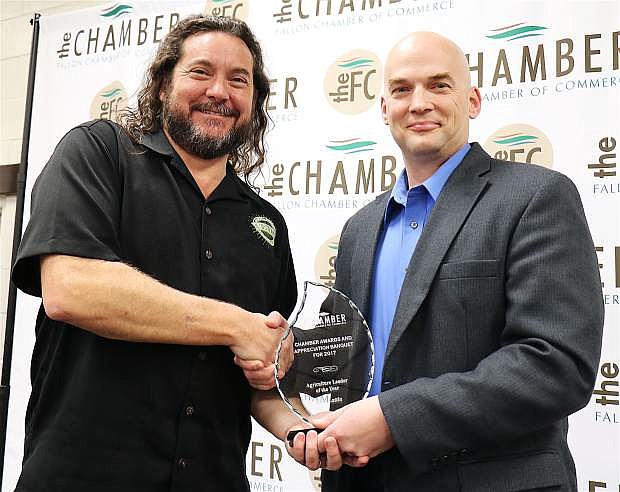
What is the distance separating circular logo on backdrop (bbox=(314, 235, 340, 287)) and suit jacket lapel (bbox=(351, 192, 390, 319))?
103 centimetres

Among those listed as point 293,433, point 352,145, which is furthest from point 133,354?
point 352,145

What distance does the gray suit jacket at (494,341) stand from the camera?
52.4 inches

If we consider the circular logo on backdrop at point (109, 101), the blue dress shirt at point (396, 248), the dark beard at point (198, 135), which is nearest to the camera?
the blue dress shirt at point (396, 248)

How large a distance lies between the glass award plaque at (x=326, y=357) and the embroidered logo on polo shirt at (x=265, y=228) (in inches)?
12.6

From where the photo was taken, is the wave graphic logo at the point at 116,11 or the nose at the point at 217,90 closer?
the nose at the point at 217,90

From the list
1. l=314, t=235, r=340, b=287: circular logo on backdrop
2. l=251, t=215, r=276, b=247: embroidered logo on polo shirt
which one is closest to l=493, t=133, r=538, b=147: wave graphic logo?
l=314, t=235, r=340, b=287: circular logo on backdrop

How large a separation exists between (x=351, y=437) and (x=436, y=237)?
0.46 m

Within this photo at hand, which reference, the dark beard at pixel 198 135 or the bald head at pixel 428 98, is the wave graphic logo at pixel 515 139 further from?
the dark beard at pixel 198 135

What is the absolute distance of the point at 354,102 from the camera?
9.37ft

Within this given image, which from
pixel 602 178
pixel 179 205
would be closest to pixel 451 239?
pixel 179 205

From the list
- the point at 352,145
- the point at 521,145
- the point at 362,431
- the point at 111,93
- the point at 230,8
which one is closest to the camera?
the point at 362,431

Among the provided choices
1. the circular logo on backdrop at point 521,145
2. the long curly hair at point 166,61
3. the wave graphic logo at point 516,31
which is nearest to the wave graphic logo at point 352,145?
the circular logo on backdrop at point 521,145

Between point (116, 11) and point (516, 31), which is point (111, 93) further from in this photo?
point (516, 31)

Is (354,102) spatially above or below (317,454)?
above
